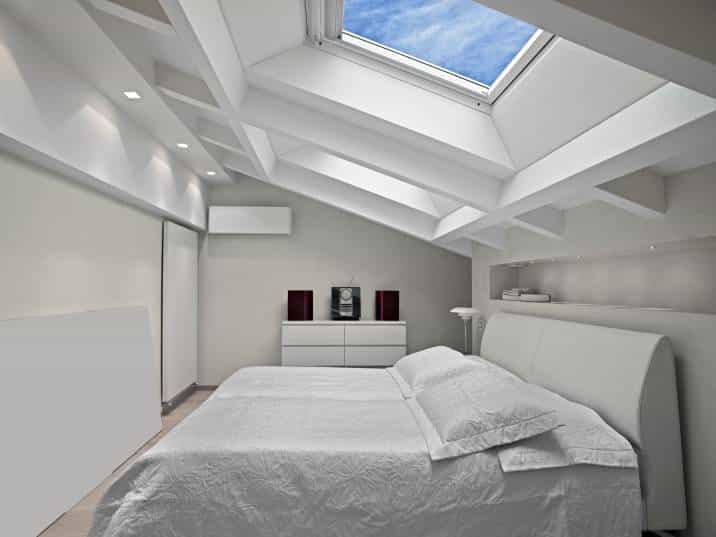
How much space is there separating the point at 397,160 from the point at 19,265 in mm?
2178

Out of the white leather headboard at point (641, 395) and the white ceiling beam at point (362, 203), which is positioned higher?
the white ceiling beam at point (362, 203)

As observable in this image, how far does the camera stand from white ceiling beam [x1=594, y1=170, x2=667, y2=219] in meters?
2.27

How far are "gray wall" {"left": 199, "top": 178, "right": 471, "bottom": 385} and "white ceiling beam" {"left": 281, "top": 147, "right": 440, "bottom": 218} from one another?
158cm

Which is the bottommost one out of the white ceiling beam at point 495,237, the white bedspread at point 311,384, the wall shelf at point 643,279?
the white bedspread at point 311,384

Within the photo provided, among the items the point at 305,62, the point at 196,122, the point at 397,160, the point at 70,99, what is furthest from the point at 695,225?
the point at 196,122

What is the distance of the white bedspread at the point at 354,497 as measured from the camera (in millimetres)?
2037

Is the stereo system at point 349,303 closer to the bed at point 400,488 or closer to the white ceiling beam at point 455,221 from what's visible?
the white ceiling beam at point 455,221

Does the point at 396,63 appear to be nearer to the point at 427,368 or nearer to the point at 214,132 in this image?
the point at 427,368

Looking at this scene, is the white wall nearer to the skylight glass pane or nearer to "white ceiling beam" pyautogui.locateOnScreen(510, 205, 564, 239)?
the skylight glass pane

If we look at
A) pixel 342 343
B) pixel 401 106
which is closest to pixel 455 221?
pixel 401 106

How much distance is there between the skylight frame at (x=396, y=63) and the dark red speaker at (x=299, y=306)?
3.53m

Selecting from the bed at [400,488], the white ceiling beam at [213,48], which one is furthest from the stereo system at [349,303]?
the bed at [400,488]

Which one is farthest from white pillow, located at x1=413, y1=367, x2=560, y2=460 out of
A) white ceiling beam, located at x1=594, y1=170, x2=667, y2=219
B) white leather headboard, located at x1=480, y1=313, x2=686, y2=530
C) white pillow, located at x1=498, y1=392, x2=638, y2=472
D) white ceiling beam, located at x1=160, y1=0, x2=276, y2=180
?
white ceiling beam, located at x1=160, y1=0, x2=276, y2=180

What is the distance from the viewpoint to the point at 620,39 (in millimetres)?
1273
